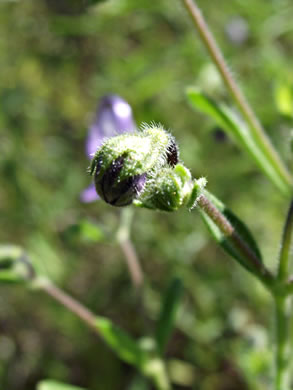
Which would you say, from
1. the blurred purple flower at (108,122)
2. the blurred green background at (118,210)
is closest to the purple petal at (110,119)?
the blurred purple flower at (108,122)

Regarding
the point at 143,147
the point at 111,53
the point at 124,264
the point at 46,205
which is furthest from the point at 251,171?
the point at 143,147

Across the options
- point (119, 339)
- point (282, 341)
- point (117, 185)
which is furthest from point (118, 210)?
point (117, 185)

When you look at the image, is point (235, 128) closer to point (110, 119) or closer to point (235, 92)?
point (235, 92)

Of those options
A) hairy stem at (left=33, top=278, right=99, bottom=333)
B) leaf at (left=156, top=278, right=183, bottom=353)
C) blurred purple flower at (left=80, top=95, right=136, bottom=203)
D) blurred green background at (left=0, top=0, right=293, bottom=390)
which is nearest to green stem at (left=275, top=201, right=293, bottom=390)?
leaf at (left=156, top=278, right=183, bottom=353)

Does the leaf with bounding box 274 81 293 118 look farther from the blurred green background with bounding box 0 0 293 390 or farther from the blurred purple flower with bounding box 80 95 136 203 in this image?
the blurred green background with bounding box 0 0 293 390

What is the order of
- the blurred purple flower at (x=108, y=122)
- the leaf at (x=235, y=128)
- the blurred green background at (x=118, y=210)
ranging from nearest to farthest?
the leaf at (x=235, y=128)
the blurred purple flower at (x=108, y=122)
the blurred green background at (x=118, y=210)

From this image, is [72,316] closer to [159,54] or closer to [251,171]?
[251,171]

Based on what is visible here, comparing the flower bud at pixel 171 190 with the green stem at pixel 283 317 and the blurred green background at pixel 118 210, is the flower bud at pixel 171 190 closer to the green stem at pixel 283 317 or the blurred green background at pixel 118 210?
the green stem at pixel 283 317

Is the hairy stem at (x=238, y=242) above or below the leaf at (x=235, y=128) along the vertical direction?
below

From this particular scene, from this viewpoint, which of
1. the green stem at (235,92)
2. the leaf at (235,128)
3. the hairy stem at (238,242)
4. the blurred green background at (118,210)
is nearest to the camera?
the hairy stem at (238,242)
